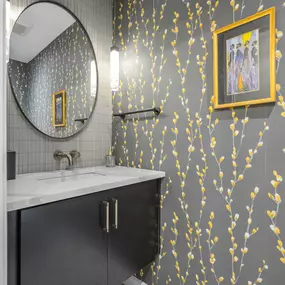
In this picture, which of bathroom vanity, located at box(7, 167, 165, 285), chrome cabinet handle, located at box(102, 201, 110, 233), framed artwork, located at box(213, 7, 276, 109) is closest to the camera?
bathroom vanity, located at box(7, 167, 165, 285)

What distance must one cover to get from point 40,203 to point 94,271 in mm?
527

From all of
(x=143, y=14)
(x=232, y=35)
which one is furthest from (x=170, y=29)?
(x=232, y=35)

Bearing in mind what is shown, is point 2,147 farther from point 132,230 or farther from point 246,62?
point 246,62

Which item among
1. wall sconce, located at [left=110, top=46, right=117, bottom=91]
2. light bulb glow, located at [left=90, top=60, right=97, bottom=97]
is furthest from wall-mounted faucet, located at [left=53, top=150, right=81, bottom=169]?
wall sconce, located at [left=110, top=46, right=117, bottom=91]

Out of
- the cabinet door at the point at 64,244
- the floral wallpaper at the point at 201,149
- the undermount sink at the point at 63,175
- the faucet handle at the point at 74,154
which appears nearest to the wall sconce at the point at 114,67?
the floral wallpaper at the point at 201,149

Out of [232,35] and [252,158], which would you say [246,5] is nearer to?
[232,35]

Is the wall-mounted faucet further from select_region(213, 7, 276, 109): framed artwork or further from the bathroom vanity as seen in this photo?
select_region(213, 7, 276, 109): framed artwork

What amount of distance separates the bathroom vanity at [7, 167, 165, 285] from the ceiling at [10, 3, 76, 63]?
847 millimetres

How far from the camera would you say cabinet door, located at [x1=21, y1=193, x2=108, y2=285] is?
36.1 inches

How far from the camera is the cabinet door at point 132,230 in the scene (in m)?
1.27

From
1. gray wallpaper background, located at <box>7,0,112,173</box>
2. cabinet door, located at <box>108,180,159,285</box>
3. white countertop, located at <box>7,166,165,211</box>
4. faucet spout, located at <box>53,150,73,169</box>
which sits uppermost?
gray wallpaper background, located at <box>7,0,112,173</box>

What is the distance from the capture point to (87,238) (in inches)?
44.4

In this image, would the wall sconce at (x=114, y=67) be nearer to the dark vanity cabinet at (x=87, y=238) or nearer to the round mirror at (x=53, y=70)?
the round mirror at (x=53, y=70)

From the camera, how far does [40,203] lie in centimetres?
94
